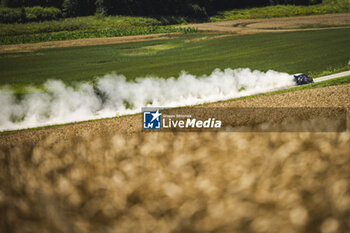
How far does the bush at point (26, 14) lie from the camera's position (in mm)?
10188

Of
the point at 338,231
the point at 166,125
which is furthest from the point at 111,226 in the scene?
the point at 166,125

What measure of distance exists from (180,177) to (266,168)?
0.84m

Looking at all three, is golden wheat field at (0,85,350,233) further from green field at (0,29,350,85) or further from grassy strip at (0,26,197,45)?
grassy strip at (0,26,197,45)

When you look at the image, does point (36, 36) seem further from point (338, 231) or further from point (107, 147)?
point (338, 231)

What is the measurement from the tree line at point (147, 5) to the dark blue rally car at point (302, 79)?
214 inches

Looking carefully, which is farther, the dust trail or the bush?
the bush

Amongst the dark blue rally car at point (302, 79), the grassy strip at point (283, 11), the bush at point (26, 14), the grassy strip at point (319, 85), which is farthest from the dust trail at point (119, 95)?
the grassy strip at point (283, 11)

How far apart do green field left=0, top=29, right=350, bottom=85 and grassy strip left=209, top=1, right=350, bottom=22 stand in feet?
4.49

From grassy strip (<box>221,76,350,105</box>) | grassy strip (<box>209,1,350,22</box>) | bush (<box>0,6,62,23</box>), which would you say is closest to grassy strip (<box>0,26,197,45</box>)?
bush (<box>0,6,62,23</box>)

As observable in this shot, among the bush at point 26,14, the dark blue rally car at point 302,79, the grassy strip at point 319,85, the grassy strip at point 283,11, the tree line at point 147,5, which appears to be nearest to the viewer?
the bush at point 26,14

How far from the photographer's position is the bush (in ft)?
33.4

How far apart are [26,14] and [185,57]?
648 cm

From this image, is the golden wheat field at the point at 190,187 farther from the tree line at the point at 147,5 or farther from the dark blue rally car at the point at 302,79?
the dark blue rally car at the point at 302,79

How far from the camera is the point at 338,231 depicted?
2137 millimetres
